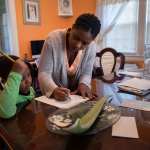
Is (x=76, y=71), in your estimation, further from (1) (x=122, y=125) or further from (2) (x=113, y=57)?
(2) (x=113, y=57)

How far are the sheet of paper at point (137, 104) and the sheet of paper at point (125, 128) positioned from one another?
0.60 feet

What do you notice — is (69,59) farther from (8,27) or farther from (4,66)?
(8,27)

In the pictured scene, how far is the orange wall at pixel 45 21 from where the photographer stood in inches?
152

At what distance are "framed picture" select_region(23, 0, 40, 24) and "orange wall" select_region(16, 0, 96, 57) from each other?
0.07 m

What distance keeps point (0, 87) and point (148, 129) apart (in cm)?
81

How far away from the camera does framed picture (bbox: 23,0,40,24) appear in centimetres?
384

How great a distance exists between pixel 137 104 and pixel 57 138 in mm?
600

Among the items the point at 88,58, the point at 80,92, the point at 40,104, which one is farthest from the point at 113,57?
the point at 40,104

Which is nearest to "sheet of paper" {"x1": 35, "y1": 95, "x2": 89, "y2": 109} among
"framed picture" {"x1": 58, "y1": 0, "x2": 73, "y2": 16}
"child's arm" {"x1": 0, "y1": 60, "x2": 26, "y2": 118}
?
"child's arm" {"x1": 0, "y1": 60, "x2": 26, "y2": 118}

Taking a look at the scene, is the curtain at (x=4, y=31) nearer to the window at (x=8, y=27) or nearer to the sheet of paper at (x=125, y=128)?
the window at (x=8, y=27)

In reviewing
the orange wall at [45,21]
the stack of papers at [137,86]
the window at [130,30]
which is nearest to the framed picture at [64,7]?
the orange wall at [45,21]

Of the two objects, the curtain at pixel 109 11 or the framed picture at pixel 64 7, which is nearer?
the curtain at pixel 109 11

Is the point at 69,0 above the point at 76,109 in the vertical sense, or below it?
above

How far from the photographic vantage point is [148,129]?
95cm
